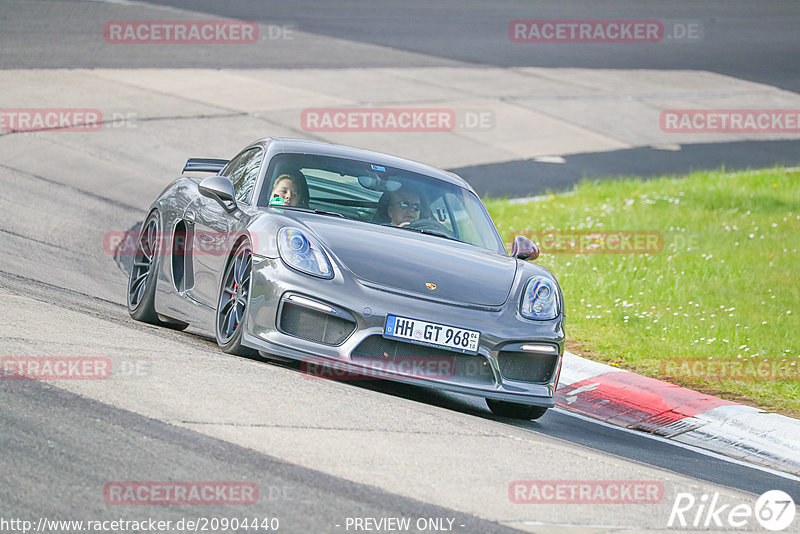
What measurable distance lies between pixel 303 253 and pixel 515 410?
1.64 m

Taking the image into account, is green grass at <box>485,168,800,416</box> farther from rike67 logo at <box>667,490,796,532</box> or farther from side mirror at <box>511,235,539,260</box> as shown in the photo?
rike67 logo at <box>667,490,796,532</box>

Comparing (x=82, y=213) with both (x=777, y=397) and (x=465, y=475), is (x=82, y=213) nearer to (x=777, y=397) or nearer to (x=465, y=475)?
(x=777, y=397)

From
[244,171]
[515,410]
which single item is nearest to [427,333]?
[515,410]

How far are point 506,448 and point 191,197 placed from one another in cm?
355

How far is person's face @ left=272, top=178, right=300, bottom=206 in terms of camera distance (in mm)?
7660

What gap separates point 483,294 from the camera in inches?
273

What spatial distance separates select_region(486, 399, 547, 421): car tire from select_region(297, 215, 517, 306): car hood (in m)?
0.73

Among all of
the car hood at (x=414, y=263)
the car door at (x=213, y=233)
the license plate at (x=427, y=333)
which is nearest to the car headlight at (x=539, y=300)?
the car hood at (x=414, y=263)

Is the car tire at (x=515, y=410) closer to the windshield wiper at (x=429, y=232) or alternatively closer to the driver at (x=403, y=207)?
the windshield wiper at (x=429, y=232)

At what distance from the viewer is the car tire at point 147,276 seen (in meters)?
8.48

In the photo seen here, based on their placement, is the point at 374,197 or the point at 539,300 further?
the point at 374,197

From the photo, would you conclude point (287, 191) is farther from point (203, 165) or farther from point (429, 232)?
point (203, 165)

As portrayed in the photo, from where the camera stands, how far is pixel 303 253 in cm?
676

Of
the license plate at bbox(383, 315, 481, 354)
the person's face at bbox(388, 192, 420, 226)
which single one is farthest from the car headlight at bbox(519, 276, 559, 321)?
the person's face at bbox(388, 192, 420, 226)
